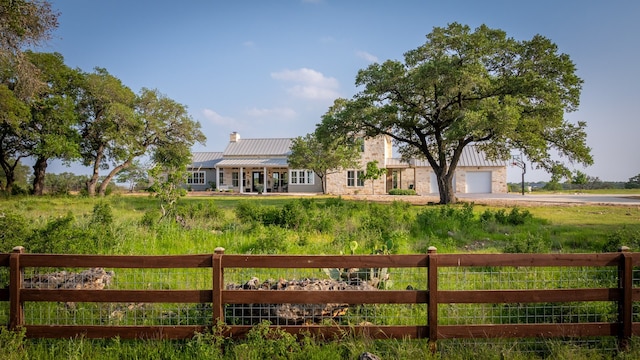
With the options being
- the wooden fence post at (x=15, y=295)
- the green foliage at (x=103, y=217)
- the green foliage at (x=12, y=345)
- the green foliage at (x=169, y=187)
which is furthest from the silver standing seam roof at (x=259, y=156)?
the green foliage at (x=12, y=345)

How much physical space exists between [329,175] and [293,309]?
35.3 metres

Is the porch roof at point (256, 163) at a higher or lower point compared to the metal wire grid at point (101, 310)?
higher

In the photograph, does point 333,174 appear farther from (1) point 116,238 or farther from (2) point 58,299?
(2) point 58,299

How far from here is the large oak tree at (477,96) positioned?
65.0 ft

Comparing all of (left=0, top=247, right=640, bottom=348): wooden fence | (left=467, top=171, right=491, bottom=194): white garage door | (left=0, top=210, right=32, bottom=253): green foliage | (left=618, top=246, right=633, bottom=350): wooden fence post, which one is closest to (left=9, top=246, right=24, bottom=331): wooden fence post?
(left=0, top=247, right=640, bottom=348): wooden fence

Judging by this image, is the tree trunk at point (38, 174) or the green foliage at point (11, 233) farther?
the tree trunk at point (38, 174)

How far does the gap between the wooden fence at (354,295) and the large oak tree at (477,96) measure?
14.8 metres

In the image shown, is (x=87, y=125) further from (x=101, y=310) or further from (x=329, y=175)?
(x=101, y=310)

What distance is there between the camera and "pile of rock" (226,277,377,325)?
4797mm

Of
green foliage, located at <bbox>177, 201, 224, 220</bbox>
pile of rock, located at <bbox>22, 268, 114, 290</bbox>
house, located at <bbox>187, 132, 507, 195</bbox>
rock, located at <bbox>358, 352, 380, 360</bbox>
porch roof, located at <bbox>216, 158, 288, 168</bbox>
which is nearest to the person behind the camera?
rock, located at <bbox>358, 352, 380, 360</bbox>

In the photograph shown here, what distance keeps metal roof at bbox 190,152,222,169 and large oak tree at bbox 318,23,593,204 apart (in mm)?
A: 26996

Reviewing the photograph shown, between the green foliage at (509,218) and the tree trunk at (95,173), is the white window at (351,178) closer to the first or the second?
the tree trunk at (95,173)

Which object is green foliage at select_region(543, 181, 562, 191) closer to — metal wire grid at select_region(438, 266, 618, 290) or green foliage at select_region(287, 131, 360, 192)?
green foliage at select_region(287, 131, 360, 192)

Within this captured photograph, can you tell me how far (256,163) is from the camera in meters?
42.7
